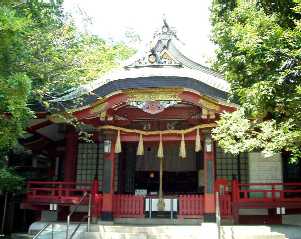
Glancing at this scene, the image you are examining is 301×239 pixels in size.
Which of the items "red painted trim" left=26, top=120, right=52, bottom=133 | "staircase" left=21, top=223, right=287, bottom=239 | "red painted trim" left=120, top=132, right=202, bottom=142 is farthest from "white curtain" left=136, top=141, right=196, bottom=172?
"staircase" left=21, top=223, right=287, bottom=239

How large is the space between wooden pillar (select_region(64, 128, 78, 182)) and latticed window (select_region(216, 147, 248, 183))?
16.0 ft

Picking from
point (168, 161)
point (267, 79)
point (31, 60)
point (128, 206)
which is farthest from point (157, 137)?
point (267, 79)

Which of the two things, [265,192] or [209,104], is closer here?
[209,104]

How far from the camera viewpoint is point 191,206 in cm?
1198

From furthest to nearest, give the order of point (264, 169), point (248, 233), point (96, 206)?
point (264, 169)
point (96, 206)
point (248, 233)

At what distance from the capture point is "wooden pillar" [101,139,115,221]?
1179 centimetres

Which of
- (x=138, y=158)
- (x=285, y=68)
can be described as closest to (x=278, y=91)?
(x=285, y=68)

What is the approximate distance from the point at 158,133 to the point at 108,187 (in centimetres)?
219

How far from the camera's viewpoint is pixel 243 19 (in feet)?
31.6

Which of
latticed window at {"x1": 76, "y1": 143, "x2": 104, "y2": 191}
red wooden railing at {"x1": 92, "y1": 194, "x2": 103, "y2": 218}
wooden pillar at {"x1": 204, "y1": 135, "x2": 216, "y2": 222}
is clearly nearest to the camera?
wooden pillar at {"x1": 204, "y1": 135, "x2": 216, "y2": 222}

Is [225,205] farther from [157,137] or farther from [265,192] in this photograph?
[157,137]

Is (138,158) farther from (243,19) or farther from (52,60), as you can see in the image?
(243,19)

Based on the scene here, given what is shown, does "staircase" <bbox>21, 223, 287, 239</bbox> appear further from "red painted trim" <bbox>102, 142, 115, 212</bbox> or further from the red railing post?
the red railing post

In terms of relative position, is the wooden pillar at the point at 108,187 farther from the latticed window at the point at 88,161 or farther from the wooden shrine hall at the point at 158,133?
the latticed window at the point at 88,161
